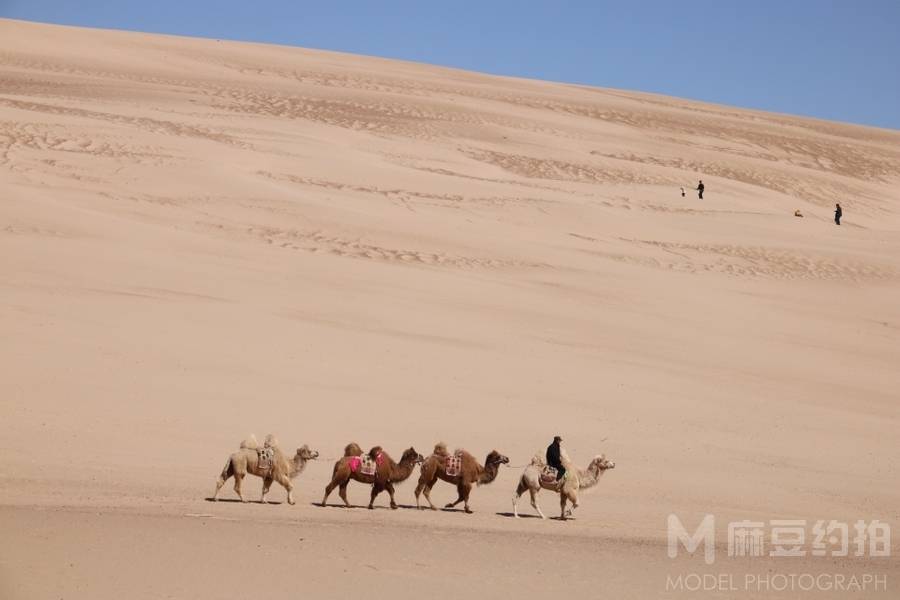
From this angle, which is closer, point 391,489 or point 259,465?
point 259,465

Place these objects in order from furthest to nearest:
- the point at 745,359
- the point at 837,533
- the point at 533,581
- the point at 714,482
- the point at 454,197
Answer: the point at 454,197 < the point at 745,359 < the point at 714,482 < the point at 837,533 < the point at 533,581

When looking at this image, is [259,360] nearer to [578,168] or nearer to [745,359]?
[745,359]

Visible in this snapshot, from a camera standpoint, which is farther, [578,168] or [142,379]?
[578,168]

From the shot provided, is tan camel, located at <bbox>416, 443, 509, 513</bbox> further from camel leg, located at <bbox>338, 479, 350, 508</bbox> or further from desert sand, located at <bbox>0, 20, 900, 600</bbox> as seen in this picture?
camel leg, located at <bbox>338, 479, 350, 508</bbox>

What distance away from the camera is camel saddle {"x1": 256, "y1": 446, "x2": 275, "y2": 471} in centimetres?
927

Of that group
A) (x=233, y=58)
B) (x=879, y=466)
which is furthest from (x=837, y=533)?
(x=233, y=58)

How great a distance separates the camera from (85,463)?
32.9 feet

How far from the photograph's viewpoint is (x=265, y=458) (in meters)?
9.28

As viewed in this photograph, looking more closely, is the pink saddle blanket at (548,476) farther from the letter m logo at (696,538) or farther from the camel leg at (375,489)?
the camel leg at (375,489)

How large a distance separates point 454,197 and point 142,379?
568 inches

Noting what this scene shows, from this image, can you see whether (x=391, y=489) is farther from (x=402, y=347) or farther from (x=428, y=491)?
(x=402, y=347)

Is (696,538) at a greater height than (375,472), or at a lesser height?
lesser

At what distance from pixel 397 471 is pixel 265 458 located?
0.99 m

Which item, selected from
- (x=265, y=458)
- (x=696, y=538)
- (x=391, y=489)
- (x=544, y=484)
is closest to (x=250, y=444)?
(x=265, y=458)
